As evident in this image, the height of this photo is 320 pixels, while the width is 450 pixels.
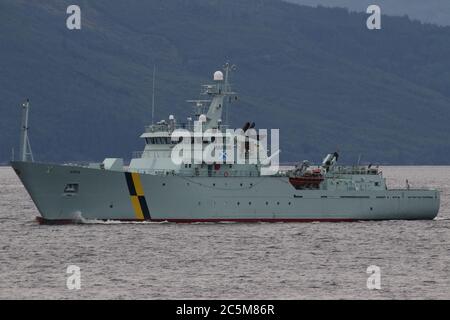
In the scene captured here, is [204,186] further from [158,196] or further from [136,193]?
[136,193]

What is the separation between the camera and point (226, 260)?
53.2 metres

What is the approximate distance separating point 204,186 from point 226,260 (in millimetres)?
13370

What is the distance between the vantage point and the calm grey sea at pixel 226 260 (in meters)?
44.6

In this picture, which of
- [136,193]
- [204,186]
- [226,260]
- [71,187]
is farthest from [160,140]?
[226,260]

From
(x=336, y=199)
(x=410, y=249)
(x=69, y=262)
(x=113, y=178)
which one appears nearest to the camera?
(x=69, y=262)

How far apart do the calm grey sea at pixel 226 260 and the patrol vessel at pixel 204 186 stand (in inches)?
30.9

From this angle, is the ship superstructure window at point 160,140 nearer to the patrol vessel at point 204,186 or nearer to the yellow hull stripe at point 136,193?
the patrol vessel at point 204,186

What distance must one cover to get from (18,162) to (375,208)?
70.2 feet

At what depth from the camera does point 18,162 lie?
65.8 meters

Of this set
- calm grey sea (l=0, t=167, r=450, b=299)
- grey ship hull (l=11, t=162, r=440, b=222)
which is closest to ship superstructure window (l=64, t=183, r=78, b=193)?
grey ship hull (l=11, t=162, r=440, b=222)

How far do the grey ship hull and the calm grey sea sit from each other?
27.3 inches
